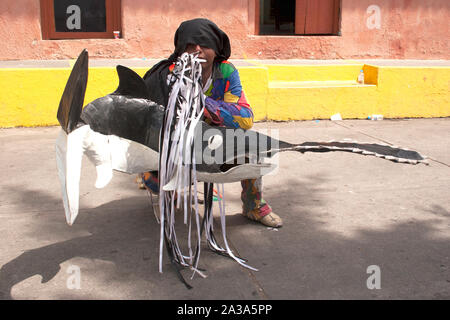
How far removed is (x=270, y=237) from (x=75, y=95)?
5.06 feet

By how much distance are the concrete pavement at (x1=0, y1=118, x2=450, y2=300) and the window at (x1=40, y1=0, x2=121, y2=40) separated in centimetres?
293

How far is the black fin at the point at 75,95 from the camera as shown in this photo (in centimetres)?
235

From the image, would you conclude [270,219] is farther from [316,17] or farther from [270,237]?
[316,17]

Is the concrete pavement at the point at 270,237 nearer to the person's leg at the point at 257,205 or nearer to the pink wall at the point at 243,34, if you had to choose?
the person's leg at the point at 257,205

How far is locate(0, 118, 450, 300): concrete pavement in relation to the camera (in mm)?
2654

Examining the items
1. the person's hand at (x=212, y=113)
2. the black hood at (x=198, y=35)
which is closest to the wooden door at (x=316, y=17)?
the black hood at (x=198, y=35)

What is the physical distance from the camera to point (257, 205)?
3.42 meters

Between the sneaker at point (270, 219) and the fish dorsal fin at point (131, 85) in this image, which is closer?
the fish dorsal fin at point (131, 85)

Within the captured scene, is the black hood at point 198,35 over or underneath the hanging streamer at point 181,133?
over

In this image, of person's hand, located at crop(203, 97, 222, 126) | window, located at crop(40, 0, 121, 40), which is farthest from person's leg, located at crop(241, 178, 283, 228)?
window, located at crop(40, 0, 121, 40)

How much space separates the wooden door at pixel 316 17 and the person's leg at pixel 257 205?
523cm
